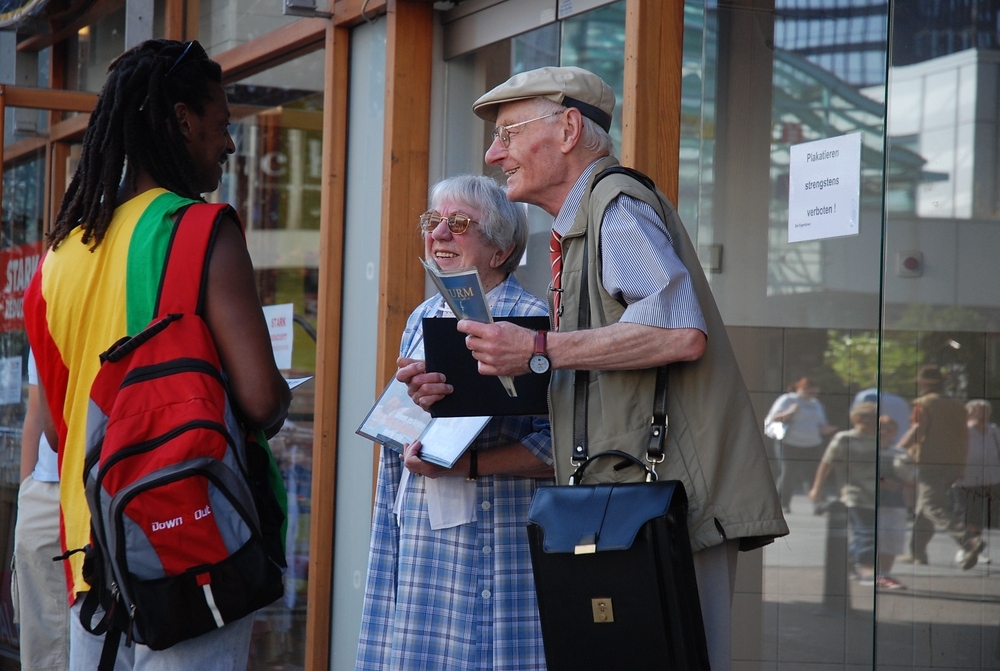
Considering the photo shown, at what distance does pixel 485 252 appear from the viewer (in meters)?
3.41

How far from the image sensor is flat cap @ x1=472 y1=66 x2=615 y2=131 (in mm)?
2602

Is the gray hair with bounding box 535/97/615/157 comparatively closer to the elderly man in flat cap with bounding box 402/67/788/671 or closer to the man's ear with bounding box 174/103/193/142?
the elderly man in flat cap with bounding box 402/67/788/671

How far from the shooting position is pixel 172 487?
7.18ft

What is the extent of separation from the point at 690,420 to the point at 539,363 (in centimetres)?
31

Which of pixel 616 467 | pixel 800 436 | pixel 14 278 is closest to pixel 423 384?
pixel 616 467

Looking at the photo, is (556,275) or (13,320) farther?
(13,320)

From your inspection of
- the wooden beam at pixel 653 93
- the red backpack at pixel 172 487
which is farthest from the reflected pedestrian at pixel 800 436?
the red backpack at pixel 172 487

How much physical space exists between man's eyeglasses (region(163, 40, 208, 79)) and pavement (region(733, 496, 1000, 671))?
3.40 metres

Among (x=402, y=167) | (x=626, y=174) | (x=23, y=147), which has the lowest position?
(x=626, y=174)

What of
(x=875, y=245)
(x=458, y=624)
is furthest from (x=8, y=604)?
(x=875, y=245)

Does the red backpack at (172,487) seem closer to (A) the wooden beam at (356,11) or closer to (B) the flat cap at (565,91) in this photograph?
(B) the flat cap at (565,91)

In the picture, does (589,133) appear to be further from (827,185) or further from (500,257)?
(827,185)

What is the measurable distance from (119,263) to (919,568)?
14.0 feet

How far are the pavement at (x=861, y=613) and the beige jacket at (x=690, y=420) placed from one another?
2966mm
